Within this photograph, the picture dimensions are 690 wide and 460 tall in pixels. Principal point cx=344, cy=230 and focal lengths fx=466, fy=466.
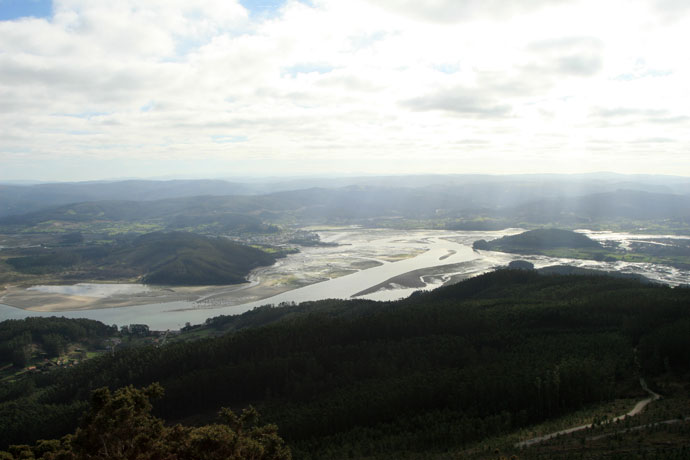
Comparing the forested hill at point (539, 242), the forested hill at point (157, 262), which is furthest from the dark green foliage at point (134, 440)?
the forested hill at point (539, 242)

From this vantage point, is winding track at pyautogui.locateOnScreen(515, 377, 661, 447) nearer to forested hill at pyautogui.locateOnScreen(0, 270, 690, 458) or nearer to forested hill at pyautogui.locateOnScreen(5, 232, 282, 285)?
forested hill at pyautogui.locateOnScreen(0, 270, 690, 458)

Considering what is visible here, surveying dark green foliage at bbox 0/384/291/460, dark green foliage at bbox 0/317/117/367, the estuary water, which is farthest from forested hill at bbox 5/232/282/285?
dark green foliage at bbox 0/384/291/460

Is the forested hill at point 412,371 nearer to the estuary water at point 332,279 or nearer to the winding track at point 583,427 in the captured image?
the winding track at point 583,427

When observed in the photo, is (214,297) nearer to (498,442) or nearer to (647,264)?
(498,442)

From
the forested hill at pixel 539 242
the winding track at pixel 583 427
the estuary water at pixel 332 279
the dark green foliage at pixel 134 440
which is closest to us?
the dark green foliage at pixel 134 440

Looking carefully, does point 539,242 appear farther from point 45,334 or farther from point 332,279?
point 45,334

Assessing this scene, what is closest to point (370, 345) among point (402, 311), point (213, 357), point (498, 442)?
point (402, 311)
